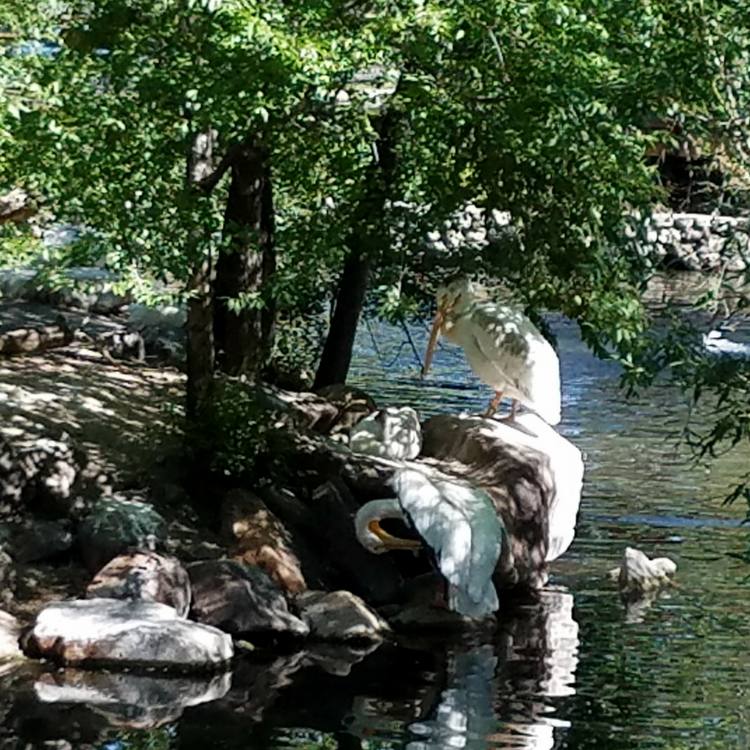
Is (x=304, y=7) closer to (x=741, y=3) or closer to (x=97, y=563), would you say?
(x=741, y=3)

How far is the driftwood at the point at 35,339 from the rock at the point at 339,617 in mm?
4048

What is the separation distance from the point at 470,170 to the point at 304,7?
221cm

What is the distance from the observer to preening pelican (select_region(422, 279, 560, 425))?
11016 mm

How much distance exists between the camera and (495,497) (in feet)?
33.4

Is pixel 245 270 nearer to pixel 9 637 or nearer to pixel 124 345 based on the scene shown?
pixel 124 345

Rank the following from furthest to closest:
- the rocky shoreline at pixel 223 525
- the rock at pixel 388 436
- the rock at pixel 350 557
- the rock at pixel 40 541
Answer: the rock at pixel 388 436 < the rock at pixel 350 557 < the rock at pixel 40 541 < the rocky shoreline at pixel 223 525

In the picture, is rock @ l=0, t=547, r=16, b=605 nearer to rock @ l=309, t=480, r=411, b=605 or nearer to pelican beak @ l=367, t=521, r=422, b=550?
Result: rock @ l=309, t=480, r=411, b=605

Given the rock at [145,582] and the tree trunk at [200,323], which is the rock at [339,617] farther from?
the tree trunk at [200,323]

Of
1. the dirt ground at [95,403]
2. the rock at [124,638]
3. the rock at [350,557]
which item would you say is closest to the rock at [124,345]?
the dirt ground at [95,403]

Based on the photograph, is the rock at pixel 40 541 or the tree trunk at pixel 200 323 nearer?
the rock at pixel 40 541

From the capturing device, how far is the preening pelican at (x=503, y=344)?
11.0 metres

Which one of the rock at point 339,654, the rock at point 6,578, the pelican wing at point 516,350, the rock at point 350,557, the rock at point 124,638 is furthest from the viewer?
→ the pelican wing at point 516,350

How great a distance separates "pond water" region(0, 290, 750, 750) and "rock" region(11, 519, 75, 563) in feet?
5.03

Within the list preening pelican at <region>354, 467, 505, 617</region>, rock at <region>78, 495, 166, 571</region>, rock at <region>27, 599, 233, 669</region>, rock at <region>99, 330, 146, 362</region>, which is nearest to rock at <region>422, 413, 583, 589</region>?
preening pelican at <region>354, 467, 505, 617</region>
